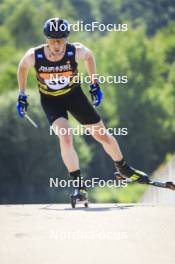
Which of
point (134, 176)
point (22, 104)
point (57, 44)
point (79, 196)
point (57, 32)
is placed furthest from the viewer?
point (134, 176)

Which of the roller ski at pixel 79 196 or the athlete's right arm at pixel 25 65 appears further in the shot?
the roller ski at pixel 79 196

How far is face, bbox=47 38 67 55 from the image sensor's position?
11.5m

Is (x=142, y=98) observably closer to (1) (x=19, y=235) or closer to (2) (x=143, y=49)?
(2) (x=143, y=49)

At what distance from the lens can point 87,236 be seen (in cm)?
925

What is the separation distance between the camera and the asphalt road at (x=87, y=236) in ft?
27.2

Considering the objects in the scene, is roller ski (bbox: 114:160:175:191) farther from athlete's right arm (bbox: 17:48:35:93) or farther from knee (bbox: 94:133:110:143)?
athlete's right arm (bbox: 17:48:35:93)

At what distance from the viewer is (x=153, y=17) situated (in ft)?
257

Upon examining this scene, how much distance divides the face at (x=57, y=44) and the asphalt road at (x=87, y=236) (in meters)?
1.83

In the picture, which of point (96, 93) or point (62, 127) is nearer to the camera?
point (62, 127)

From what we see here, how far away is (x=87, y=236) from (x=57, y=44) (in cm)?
296

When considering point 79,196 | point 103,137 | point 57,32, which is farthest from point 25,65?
point 79,196

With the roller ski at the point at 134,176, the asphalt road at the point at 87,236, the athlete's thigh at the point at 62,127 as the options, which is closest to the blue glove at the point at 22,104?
the athlete's thigh at the point at 62,127

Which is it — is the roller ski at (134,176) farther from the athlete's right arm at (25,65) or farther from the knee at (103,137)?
the athlete's right arm at (25,65)

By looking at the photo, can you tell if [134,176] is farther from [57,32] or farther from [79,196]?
[57,32]
